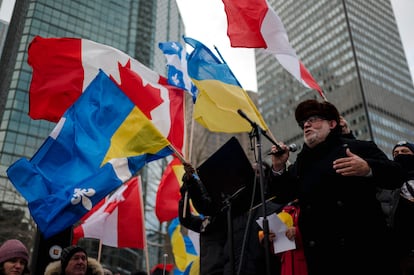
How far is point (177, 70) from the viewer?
671cm

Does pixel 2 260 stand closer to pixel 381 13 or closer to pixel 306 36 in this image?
pixel 306 36

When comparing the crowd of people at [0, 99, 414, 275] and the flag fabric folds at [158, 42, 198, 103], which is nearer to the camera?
the crowd of people at [0, 99, 414, 275]

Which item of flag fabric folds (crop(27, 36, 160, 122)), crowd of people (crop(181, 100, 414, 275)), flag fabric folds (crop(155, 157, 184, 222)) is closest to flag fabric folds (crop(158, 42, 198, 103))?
flag fabric folds (crop(27, 36, 160, 122))

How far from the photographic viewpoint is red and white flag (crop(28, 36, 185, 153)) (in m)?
5.75

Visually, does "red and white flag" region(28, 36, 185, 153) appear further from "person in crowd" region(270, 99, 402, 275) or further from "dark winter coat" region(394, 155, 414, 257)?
"dark winter coat" region(394, 155, 414, 257)

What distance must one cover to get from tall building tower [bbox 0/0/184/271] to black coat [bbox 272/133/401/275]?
24560 millimetres

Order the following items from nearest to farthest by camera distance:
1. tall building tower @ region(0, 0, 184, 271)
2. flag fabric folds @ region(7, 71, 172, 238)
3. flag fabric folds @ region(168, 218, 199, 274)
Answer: flag fabric folds @ region(7, 71, 172, 238), flag fabric folds @ region(168, 218, 199, 274), tall building tower @ region(0, 0, 184, 271)

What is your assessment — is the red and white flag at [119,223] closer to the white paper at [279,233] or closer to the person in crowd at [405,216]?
the white paper at [279,233]

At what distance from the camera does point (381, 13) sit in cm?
9562

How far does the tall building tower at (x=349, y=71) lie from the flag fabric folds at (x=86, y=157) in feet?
229

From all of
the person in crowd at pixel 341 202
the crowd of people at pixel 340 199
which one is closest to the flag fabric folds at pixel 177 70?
the crowd of people at pixel 340 199

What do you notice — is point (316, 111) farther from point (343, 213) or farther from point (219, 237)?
point (219, 237)

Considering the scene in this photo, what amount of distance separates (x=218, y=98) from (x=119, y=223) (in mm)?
3574

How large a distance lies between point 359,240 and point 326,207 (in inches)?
10.7
